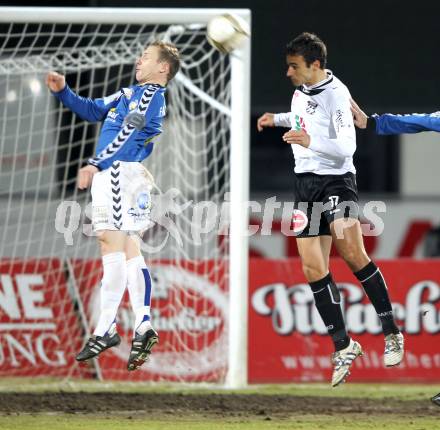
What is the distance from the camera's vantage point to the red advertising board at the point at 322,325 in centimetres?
1159

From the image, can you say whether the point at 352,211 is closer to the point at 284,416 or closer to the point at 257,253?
the point at 284,416

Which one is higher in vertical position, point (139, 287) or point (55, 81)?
point (55, 81)

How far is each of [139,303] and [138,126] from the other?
113 cm

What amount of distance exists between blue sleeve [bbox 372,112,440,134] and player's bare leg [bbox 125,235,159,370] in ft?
5.70

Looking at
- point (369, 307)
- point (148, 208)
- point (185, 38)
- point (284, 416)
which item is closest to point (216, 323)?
point (369, 307)

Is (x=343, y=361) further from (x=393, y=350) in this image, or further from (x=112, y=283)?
(x=112, y=283)

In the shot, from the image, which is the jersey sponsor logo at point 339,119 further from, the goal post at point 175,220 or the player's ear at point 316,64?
the goal post at point 175,220

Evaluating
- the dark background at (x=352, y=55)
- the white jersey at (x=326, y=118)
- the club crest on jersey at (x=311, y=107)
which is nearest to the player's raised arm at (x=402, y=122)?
the white jersey at (x=326, y=118)

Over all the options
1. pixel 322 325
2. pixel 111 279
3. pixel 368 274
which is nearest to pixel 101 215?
pixel 111 279

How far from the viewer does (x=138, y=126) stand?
7613 millimetres

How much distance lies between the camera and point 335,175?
783 centimetres

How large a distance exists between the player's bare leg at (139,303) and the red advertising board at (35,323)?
3.76m

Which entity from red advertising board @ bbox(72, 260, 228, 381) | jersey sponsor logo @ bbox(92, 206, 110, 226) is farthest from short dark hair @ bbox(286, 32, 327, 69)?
red advertising board @ bbox(72, 260, 228, 381)

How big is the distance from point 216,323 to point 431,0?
7450mm
